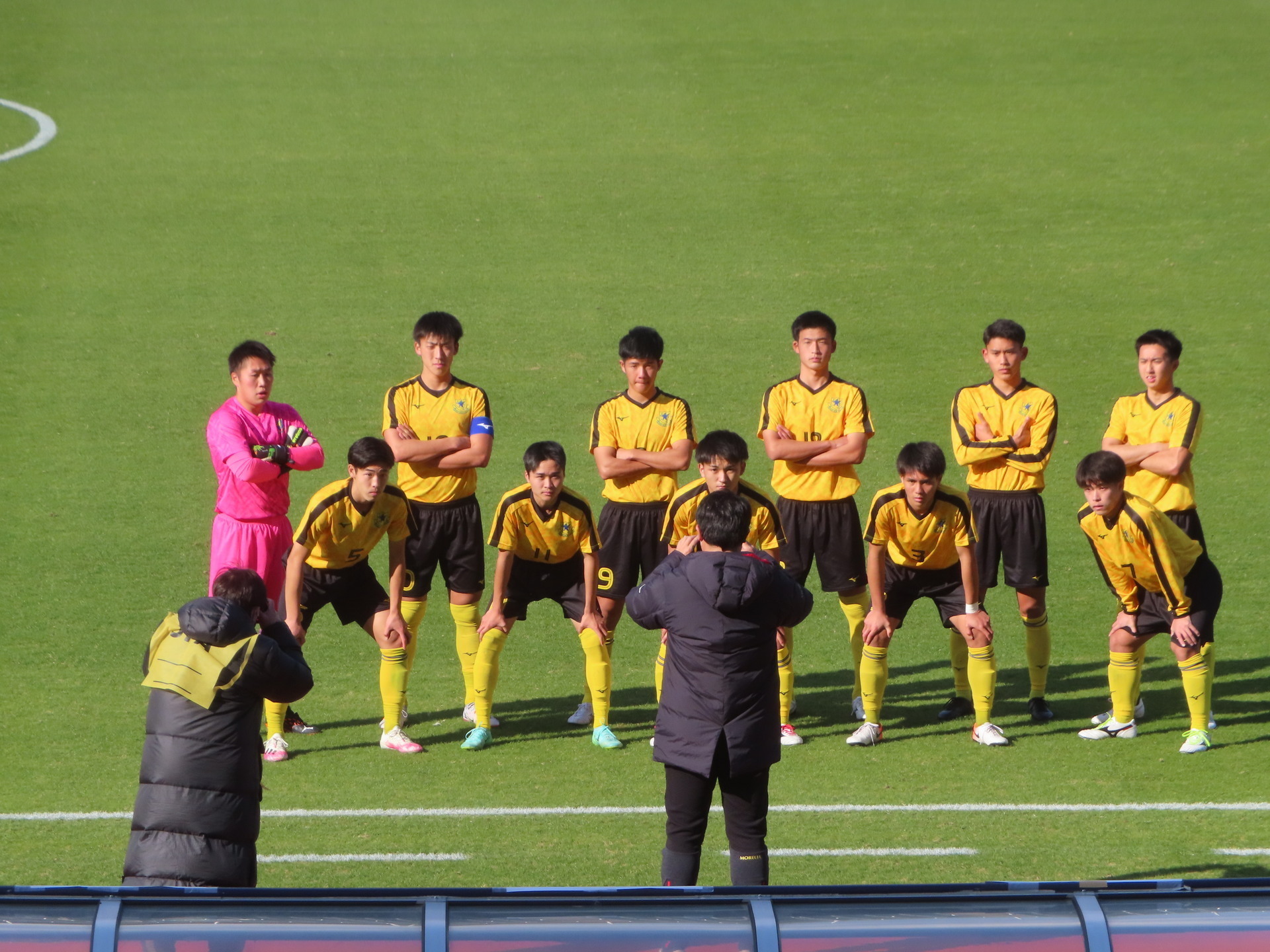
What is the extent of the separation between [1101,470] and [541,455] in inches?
117

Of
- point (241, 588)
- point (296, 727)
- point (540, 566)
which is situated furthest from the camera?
point (296, 727)

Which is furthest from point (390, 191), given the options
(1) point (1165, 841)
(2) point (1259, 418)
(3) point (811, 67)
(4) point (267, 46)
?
(1) point (1165, 841)

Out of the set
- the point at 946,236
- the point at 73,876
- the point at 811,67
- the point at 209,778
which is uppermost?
the point at 811,67

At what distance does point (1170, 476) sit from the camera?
8688mm

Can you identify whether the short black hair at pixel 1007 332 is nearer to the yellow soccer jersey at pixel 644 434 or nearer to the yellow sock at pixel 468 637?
the yellow soccer jersey at pixel 644 434

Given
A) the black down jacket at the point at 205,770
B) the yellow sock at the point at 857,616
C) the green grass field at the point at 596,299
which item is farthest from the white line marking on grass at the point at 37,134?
the black down jacket at the point at 205,770

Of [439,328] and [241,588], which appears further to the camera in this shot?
[439,328]

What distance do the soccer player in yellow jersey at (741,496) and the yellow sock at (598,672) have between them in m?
0.31

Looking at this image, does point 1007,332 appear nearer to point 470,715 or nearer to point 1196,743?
point 1196,743

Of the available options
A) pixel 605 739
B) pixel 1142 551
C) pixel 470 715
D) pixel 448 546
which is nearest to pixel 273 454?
pixel 448 546

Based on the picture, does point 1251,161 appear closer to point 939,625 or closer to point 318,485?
point 939,625

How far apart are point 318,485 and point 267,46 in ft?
39.9

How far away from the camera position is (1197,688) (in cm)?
821

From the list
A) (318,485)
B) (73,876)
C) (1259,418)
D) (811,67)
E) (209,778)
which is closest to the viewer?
(209,778)
